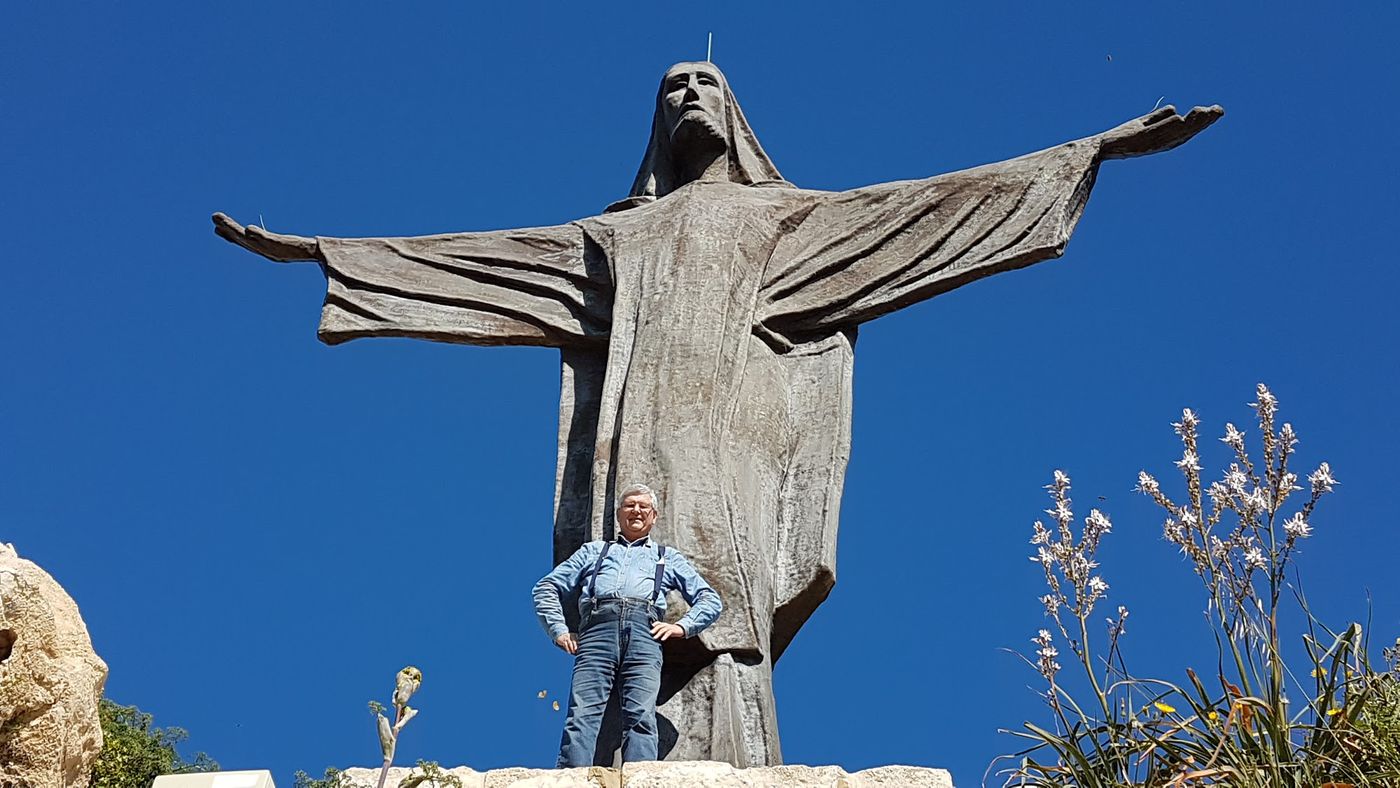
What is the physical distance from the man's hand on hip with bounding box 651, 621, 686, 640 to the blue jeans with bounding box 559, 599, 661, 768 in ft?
0.07

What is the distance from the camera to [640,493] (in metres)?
7.43

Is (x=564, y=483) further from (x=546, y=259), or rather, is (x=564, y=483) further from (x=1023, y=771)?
(x=1023, y=771)

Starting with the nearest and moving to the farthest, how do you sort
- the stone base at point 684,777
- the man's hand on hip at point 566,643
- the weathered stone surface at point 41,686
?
the weathered stone surface at point 41,686
the stone base at point 684,777
the man's hand on hip at point 566,643

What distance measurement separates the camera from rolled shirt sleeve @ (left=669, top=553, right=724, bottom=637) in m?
7.00

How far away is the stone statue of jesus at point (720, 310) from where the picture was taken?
777 centimetres

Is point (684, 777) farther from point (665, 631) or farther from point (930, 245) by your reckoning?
point (930, 245)

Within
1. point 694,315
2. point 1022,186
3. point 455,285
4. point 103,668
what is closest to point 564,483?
point 694,315

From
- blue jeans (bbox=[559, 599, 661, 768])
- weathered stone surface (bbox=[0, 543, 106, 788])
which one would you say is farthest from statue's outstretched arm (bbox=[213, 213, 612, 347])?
weathered stone surface (bbox=[0, 543, 106, 788])

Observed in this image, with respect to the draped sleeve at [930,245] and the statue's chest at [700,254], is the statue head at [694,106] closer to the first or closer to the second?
the statue's chest at [700,254]

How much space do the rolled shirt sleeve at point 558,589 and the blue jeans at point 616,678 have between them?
0.10 meters

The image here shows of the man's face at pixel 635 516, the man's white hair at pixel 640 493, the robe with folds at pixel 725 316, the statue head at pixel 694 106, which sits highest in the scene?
the statue head at pixel 694 106

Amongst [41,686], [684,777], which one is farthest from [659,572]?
[41,686]

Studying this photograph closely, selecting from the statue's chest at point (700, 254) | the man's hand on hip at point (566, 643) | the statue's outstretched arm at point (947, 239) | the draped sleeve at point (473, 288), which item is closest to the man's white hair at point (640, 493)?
the man's hand on hip at point (566, 643)

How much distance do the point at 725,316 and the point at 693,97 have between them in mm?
1724
